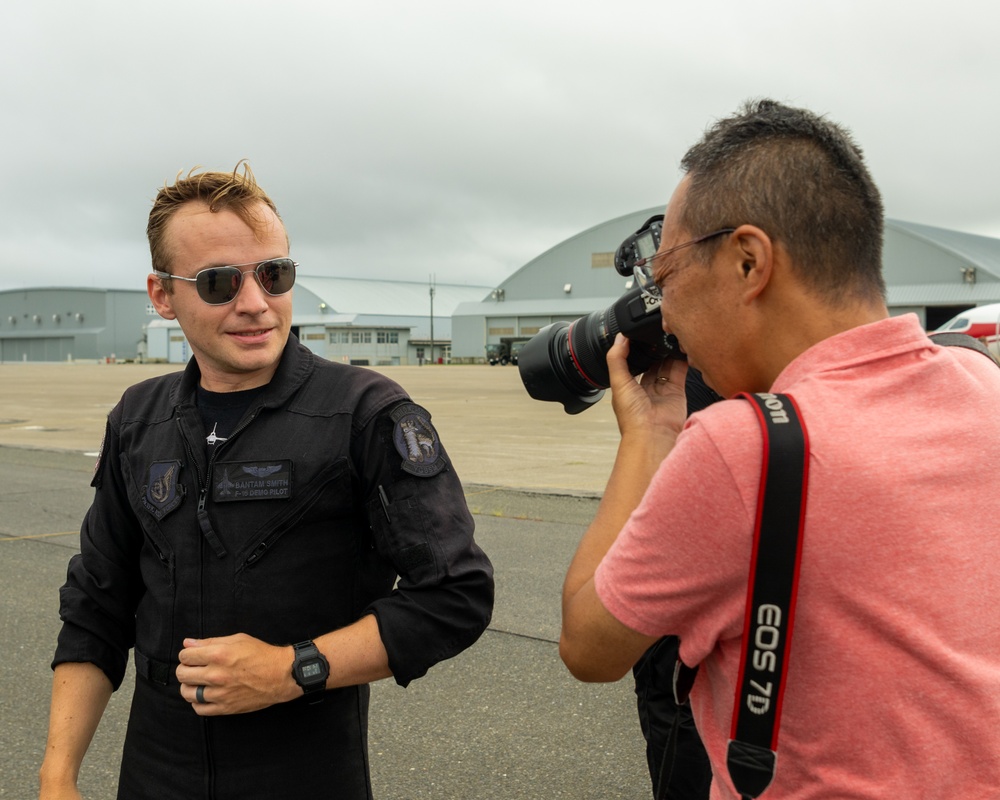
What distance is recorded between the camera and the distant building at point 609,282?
48.1m

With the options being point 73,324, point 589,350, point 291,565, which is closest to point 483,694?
point 589,350

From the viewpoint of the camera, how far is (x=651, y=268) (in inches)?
61.1

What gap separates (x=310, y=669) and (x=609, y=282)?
58.8 meters

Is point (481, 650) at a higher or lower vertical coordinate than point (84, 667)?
lower

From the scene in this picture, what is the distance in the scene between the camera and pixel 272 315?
1.99m

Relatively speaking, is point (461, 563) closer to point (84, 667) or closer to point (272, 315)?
point (272, 315)

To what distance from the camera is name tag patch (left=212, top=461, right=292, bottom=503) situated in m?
1.80

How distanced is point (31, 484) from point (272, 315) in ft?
31.5

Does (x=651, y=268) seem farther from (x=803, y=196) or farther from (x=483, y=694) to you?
(x=483, y=694)

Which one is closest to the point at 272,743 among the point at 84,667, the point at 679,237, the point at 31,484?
the point at 84,667

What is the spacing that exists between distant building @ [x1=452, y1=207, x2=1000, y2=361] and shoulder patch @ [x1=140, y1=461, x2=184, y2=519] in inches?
1560

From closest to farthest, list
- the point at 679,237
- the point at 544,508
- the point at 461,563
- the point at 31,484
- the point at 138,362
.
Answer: the point at 679,237 → the point at 461,563 → the point at 544,508 → the point at 31,484 → the point at 138,362

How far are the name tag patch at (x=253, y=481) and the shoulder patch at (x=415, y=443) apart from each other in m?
0.21

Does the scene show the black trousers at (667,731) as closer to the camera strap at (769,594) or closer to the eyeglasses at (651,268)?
the eyeglasses at (651,268)
